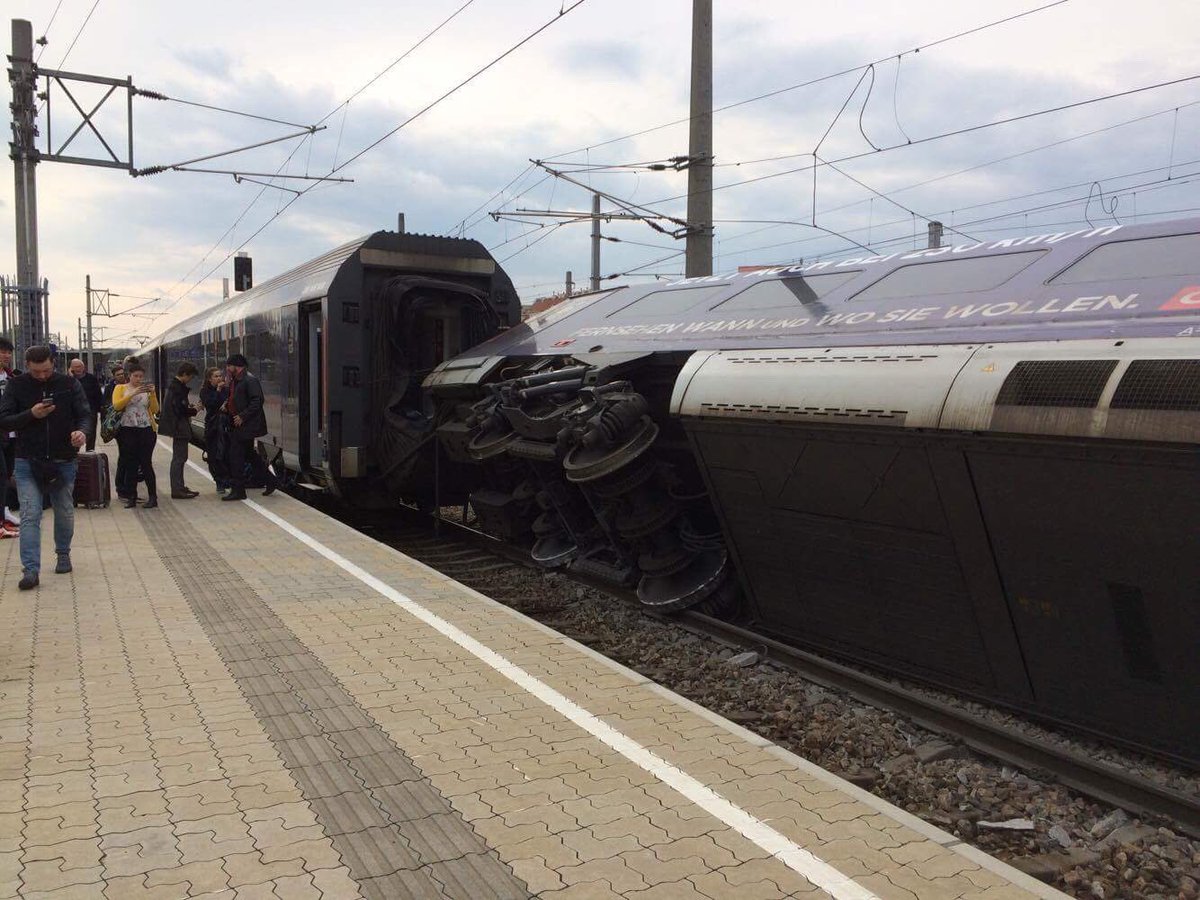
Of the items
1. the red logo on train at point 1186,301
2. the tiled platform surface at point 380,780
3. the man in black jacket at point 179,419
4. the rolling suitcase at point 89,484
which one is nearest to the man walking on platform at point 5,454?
the rolling suitcase at point 89,484

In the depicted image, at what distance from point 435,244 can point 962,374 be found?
27.0ft

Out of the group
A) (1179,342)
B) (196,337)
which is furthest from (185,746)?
(196,337)

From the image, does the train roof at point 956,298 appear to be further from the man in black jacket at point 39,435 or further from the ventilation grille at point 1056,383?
the man in black jacket at point 39,435

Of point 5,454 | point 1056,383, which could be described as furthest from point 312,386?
point 1056,383

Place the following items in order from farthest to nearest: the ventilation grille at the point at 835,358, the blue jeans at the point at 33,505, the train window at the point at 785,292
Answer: the blue jeans at the point at 33,505 < the train window at the point at 785,292 < the ventilation grille at the point at 835,358

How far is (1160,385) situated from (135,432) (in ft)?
35.3

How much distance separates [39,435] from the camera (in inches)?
283

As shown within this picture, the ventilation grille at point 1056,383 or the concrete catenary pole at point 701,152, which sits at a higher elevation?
the concrete catenary pole at point 701,152

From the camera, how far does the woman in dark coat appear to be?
12523 millimetres

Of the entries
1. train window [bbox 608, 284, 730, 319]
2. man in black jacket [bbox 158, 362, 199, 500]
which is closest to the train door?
man in black jacket [bbox 158, 362, 199, 500]

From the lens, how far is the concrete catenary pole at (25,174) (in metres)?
14.7

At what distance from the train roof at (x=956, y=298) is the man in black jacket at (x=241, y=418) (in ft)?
18.4

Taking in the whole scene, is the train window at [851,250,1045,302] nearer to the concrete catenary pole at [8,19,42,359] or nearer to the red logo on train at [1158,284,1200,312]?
the red logo on train at [1158,284,1200,312]

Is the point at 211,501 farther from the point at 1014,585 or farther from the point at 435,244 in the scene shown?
the point at 1014,585
